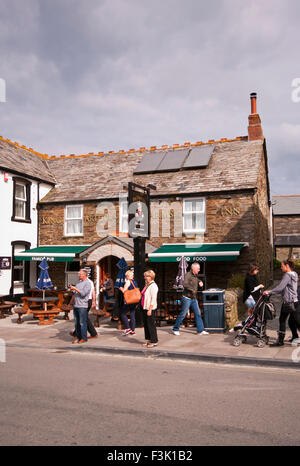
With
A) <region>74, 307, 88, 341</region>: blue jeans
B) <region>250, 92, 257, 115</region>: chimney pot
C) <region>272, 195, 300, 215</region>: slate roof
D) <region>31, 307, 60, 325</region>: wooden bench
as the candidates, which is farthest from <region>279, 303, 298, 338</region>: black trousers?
<region>272, 195, 300, 215</region>: slate roof

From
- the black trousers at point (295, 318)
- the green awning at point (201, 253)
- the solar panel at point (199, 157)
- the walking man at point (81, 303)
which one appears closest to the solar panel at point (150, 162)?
the solar panel at point (199, 157)

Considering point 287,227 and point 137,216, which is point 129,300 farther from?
point 287,227

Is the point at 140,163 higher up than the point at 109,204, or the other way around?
the point at 140,163

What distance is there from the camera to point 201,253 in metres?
16.4

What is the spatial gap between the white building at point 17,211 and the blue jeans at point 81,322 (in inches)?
352

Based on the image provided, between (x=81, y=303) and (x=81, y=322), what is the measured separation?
0.51 meters

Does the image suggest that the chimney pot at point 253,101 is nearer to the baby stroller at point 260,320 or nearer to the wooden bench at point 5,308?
the baby stroller at point 260,320

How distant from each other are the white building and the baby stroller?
12.0m

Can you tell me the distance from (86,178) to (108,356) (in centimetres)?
1427

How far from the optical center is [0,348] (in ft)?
32.4

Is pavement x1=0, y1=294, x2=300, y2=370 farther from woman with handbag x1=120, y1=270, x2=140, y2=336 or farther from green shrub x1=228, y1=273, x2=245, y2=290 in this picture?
green shrub x1=228, y1=273, x2=245, y2=290

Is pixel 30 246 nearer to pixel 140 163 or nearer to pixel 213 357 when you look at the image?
pixel 140 163
